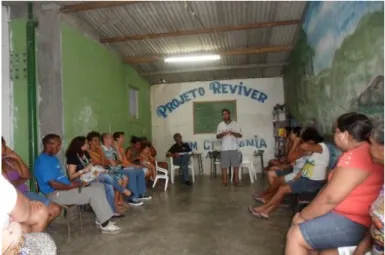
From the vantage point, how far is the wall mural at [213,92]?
8391 millimetres

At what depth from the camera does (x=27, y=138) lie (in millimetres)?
4102

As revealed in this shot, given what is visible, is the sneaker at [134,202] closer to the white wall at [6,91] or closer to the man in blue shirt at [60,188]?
the man in blue shirt at [60,188]

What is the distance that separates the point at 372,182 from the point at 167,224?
7.91ft

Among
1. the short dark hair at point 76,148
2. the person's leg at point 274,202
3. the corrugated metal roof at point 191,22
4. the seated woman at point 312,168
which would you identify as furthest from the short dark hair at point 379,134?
the corrugated metal roof at point 191,22

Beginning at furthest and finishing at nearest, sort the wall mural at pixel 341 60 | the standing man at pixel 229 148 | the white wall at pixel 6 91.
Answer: the standing man at pixel 229 148 < the white wall at pixel 6 91 < the wall mural at pixel 341 60

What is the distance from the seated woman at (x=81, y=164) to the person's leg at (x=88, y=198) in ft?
1.19

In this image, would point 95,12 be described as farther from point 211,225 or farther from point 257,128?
point 257,128

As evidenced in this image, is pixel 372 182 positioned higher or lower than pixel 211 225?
higher

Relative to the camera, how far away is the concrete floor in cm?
285

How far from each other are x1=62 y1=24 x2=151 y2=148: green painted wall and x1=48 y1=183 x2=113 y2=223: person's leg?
3.85 ft

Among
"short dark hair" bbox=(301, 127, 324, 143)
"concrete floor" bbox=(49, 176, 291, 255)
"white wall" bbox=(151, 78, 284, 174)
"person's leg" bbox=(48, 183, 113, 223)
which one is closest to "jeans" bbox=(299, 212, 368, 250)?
"concrete floor" bbox=(49, 176, 291, 255)

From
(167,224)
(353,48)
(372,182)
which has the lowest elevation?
(167,224)

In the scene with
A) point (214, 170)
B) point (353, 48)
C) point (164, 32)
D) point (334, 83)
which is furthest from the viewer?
point (214, 170)

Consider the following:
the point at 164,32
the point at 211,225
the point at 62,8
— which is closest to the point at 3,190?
the point at 211,225
